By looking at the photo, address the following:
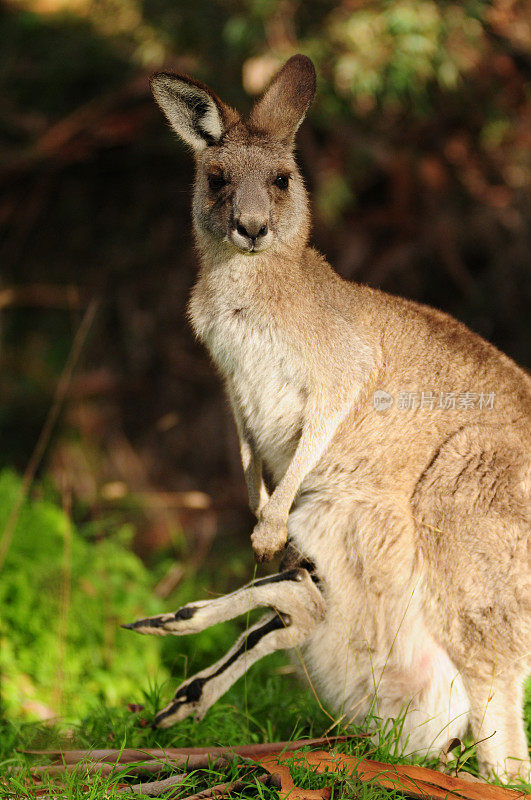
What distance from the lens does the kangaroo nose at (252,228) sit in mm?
2379

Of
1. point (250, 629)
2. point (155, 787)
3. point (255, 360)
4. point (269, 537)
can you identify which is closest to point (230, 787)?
point (155, 787)

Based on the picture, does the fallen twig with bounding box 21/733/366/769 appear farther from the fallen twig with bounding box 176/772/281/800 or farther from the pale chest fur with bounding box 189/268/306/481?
the pale chest fur with bounding box 189/268/306/481

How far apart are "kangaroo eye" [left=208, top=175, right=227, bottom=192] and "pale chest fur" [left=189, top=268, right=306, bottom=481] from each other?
1.00 feet

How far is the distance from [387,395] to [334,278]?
46cm

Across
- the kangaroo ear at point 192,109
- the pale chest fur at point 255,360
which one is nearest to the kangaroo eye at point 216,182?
the kangaroo ear at point 192,109

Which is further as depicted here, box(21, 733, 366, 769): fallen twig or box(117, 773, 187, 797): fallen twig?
box(21, 733, 366, 769): fallen twig

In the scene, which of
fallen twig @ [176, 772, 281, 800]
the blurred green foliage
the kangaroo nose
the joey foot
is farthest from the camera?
the blurred green foliage

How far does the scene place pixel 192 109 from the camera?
8.62ft

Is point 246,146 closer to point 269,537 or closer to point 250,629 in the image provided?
point 269,537

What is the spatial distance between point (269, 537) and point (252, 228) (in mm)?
937

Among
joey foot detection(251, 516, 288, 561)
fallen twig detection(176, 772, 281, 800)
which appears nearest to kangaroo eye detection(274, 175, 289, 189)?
joey foot detection(251, 516, 288, 561)

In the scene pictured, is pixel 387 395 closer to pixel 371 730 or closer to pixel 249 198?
pixel 249 198

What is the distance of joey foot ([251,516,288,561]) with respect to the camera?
2480 mm

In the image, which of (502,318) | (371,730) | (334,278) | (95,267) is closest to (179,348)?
(95,267)
